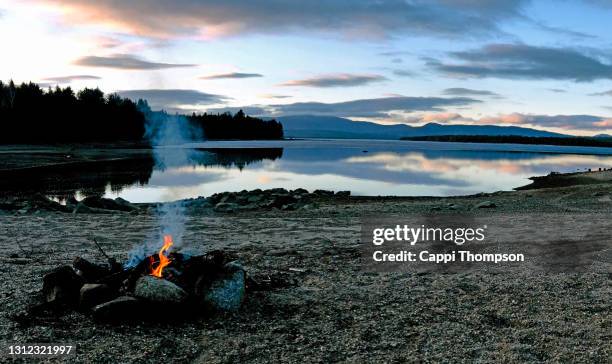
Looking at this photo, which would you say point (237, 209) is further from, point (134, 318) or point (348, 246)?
point (134, 318)

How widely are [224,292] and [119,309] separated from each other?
172 centimetres

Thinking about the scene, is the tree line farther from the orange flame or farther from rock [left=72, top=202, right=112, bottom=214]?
the orange flame

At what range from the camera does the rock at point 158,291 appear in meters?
8.52

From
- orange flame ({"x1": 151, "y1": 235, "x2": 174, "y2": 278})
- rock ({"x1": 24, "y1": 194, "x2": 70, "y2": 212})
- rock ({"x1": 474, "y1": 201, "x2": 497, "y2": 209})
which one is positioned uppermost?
orange flame ({"x1": 151, "y1": 235, "x2": 174, "y2": 278})

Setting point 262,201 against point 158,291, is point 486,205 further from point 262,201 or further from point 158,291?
point 158,291

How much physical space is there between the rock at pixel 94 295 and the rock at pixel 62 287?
1.11 ft

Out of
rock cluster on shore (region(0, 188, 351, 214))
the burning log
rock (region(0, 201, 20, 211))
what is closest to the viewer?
the burning log

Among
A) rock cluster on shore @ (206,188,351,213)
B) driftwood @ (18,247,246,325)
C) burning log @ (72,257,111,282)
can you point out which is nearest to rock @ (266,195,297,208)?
rock cluster on shore @ (206,188,351,213)

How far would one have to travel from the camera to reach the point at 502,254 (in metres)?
13.6

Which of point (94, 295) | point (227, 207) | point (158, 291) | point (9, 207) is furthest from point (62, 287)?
point (9, 207)

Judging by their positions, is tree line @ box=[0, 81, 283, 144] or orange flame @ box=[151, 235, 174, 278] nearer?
orange flame @ box=[151, 235, 174, 278]

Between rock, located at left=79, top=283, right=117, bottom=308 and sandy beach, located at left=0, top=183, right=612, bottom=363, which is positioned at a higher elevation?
rock, located at left=79, top=283, right=117, bottom=308

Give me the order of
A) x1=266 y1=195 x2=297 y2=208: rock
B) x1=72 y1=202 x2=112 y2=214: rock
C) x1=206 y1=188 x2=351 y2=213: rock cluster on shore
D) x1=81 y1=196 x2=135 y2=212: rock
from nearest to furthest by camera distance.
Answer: x1=72 y1=202 x2=112 y2=214: rock
x1=81 y1=196 x2=135 y2=212: rock
x1=206 y1=188 x2=351 y2=213: rock cluster on shore
x1=266 y1=195 x2=297 y2=208: rock

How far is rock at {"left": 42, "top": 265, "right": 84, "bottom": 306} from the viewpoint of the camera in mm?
9031
